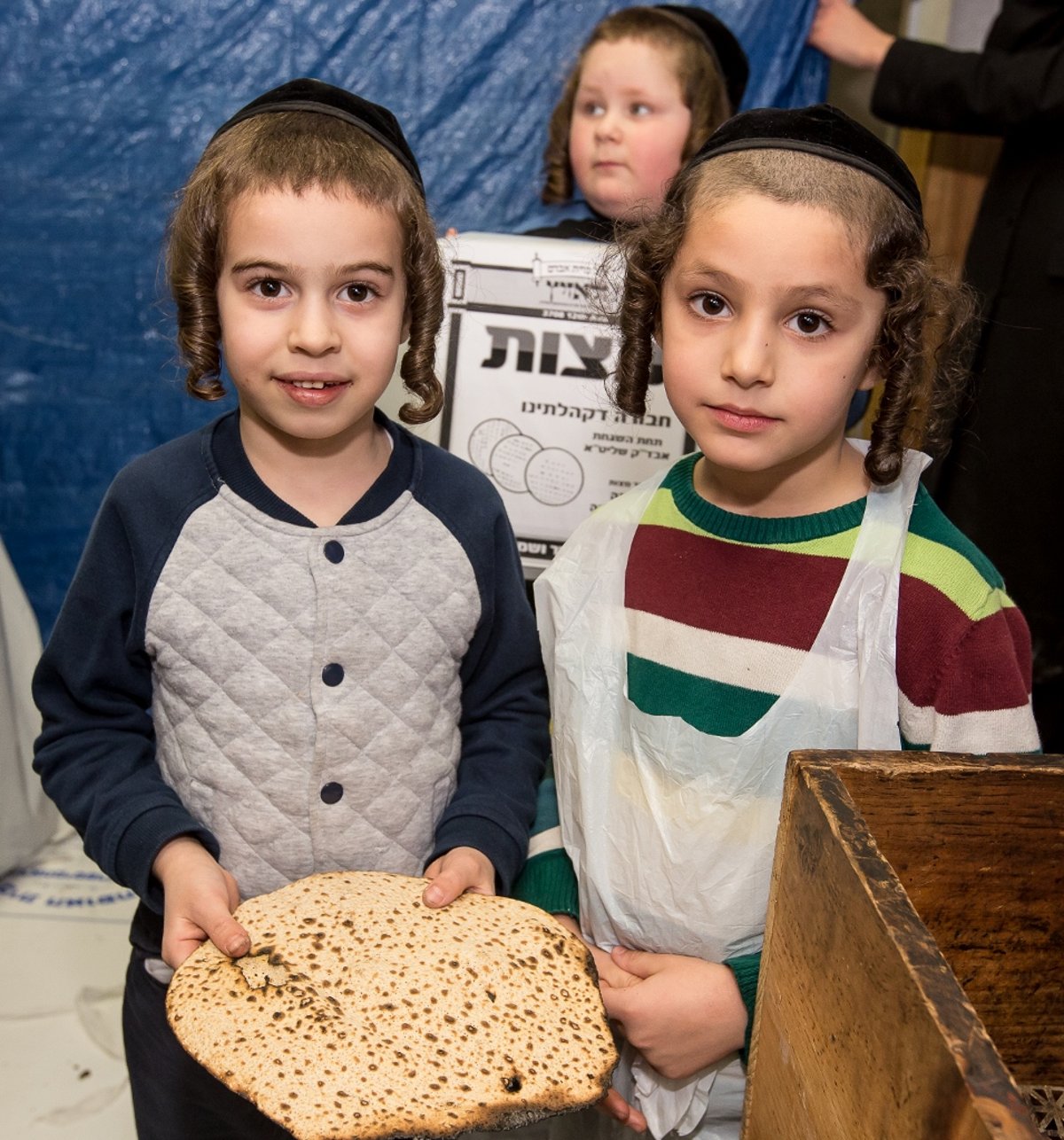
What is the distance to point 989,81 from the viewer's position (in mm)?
1902

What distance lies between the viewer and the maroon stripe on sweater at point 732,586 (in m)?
1.01

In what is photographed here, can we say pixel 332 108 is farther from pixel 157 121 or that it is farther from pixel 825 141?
pixel 157 121

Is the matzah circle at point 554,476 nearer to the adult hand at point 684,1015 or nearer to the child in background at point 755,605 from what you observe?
the child in background at point 755,605

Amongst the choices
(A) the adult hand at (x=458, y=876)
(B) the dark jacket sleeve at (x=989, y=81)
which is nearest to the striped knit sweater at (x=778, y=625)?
(A) the adult hand at (x=458, y=876)

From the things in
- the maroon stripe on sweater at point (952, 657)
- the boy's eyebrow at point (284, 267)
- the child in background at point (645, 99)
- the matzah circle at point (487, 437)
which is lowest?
the matzah circle at point (487, 437)

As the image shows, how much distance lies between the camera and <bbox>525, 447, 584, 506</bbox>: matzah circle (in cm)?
155

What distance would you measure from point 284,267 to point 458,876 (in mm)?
550

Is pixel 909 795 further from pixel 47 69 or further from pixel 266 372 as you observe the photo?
pixel 47 69

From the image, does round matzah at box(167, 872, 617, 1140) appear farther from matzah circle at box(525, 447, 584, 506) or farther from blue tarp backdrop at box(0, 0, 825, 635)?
Result: blue tarp backdrop at box(0, 0, 825, 635)

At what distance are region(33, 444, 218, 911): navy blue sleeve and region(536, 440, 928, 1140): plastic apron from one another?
36 cm

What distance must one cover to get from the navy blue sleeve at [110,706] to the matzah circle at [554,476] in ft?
2.03

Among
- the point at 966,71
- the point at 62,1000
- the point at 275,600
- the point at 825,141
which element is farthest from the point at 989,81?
the point at 62,1000

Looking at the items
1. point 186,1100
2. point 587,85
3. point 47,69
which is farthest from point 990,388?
point 47,69

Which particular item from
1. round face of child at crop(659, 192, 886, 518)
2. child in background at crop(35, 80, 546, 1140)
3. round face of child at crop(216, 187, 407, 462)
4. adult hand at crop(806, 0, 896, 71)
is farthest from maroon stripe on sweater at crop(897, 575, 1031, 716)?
adult hand at crop(806, 0, 896, 71)
